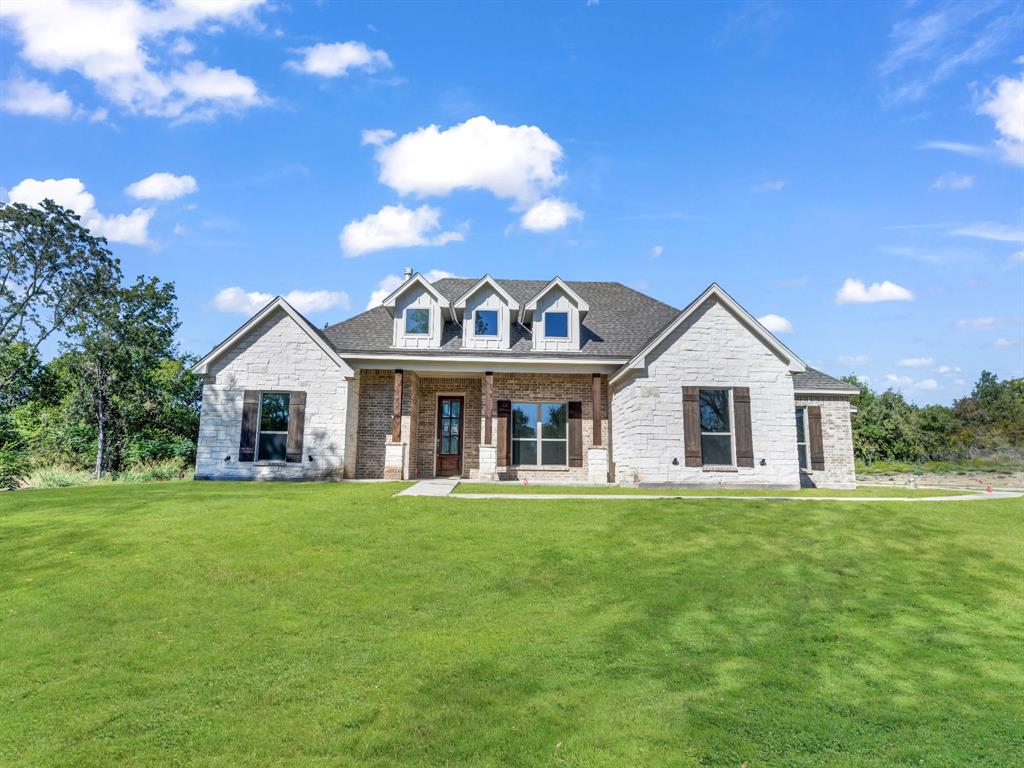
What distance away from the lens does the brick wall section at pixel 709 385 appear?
1523 cm

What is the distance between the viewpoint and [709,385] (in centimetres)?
1559

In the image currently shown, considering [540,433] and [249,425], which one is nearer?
[249,425]

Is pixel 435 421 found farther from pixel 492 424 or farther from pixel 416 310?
pixel 416 310

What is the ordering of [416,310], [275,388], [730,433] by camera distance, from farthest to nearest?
[416,310] → [275,388] → [730,433]

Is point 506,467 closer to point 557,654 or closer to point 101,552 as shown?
point 101,552

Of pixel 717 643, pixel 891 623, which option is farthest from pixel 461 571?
A: pixel 891 623

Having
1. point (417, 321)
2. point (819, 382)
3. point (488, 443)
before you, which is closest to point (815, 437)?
point (819, 382)

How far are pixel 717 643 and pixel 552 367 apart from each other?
42.8 ft

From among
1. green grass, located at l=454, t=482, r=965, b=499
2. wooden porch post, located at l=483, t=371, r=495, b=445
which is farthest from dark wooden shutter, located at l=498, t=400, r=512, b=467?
green grass, located at l=454, t=482, r=965, b=499

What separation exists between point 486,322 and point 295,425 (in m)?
7.00

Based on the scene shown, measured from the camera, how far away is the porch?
18188 millimetres

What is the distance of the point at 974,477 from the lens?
2480 centimetres

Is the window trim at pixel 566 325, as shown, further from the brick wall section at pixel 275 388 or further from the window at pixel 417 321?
the brick wall section at pixel 275 388

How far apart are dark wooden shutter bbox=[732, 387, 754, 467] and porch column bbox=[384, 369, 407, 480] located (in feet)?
32.6
